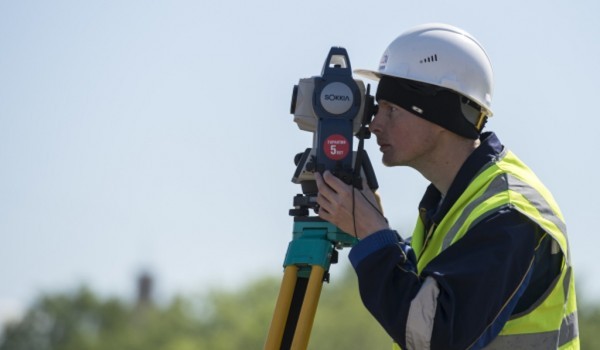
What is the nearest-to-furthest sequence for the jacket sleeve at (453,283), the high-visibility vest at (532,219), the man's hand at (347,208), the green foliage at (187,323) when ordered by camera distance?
1. the jacket sleeve at (453,283)
2. the high-visibility vest at (532,219)
3. the man's hand at (347,208)
4. the green foliage at (187,323)

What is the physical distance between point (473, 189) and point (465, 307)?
591mm

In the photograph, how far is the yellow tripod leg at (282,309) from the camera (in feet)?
17.8

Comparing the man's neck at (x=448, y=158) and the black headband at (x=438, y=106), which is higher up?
the black headband at (x=438, y=106)

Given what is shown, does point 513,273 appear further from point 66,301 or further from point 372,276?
point 66,301

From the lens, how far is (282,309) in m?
5.45

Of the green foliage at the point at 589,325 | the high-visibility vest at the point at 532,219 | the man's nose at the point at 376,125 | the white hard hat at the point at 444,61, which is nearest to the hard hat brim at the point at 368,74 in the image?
the white hard hat at the point at 444,61

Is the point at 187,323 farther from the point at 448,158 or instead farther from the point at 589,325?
the point at 448,158

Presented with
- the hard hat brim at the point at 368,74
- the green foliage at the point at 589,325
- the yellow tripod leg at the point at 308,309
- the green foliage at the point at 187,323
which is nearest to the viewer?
the yellow tripod leg at the point at 308,309

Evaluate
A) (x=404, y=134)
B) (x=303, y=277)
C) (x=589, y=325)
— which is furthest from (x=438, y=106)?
(x=589, y=325)

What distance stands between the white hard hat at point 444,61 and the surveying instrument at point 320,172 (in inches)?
9.5

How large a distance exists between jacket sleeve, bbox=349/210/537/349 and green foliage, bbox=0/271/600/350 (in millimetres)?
42248

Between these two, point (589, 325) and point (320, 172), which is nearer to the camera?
point (320, 172)

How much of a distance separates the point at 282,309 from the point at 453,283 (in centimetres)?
79

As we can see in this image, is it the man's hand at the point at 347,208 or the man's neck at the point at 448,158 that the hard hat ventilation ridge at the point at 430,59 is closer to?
the man's neck at the point at 448,158
